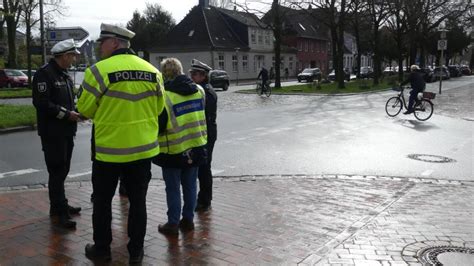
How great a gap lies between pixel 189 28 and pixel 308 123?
46776 millimetres

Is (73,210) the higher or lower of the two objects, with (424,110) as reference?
lower

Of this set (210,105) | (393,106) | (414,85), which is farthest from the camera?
(393,106)

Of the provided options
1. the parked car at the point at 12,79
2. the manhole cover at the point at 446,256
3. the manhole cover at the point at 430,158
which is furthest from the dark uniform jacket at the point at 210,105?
the parked car at the point at 12,79

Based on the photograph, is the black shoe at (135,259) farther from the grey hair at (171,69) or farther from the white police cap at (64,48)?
the white police cap at (64,48)

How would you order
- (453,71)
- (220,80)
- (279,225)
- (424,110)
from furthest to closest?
(453,71) < (220,80) < (424,110) < (279,225)

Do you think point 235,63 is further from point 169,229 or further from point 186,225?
point 169,229

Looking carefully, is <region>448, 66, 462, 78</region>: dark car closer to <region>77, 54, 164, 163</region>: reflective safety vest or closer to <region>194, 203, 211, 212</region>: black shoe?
<region>194, 203, 211, 212</region>: black shoe

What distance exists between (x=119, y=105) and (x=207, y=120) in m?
2.04

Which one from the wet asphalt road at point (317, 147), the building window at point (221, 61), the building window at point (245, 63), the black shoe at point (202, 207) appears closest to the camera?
the black shoe at point (202, 207)

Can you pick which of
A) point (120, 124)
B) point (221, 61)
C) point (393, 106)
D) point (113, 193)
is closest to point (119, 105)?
point (120, 124)

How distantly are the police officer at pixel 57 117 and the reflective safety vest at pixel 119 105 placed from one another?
4.38 feet

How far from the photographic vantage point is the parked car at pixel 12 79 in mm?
36656

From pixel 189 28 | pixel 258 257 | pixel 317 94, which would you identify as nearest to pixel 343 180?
pixel 258 257

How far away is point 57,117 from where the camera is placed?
5.18 m
